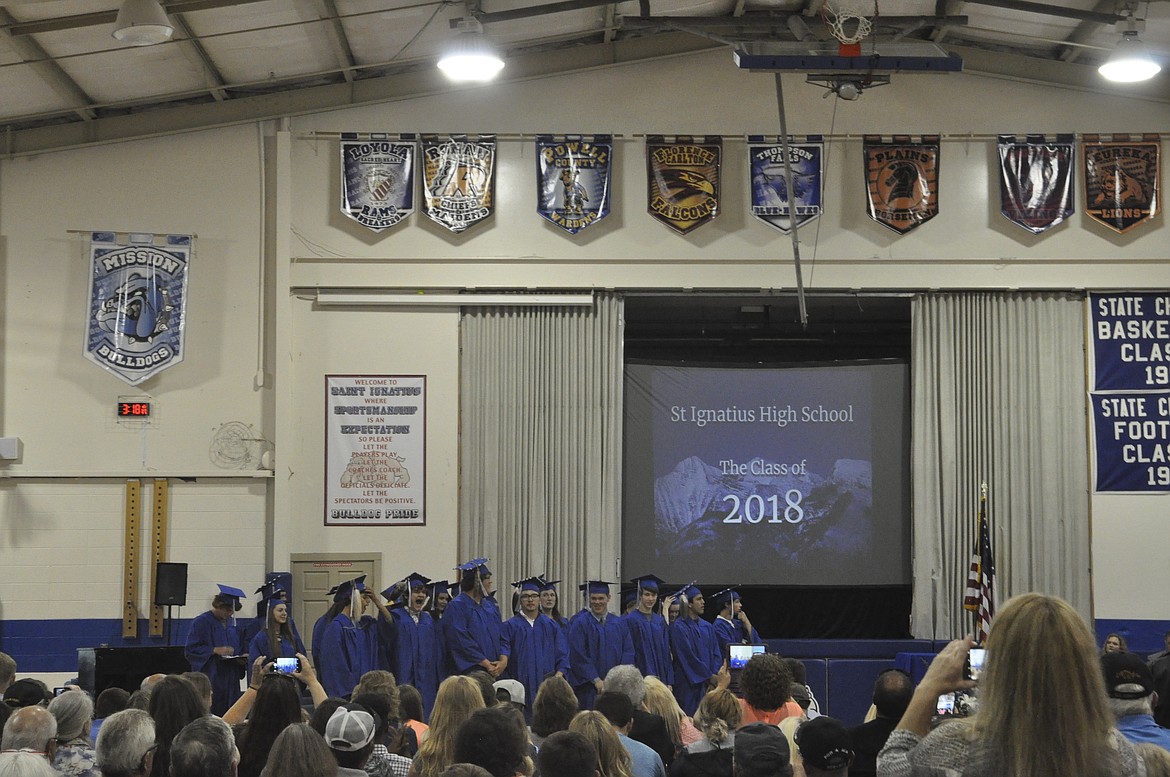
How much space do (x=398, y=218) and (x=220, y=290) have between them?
1.98 metres

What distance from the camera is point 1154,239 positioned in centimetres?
1377

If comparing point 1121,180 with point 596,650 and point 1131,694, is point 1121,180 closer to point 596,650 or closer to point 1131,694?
point 596,650

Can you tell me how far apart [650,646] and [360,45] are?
652 cm

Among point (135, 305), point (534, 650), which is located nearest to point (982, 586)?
point (534, 650)

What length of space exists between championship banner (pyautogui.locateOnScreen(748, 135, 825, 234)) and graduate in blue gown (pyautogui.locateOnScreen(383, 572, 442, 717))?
5.38 meters

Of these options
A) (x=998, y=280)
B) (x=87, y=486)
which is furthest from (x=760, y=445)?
(x=87, y=486)

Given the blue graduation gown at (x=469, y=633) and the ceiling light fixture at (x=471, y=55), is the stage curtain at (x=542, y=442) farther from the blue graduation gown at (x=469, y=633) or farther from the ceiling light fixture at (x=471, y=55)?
the ceiling light fixture at (x=471, y=55)

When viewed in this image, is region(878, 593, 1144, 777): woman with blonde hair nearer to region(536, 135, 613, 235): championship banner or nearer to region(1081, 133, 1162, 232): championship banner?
region(536, 135, 613, 235): championship banner

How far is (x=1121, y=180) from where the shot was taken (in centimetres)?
1380

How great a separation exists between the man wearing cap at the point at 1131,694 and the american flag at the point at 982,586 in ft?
26.2

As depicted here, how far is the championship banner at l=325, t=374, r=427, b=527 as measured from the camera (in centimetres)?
1337

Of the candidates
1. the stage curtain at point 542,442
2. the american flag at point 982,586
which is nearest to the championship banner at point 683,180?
the stage curtain at point 542,442

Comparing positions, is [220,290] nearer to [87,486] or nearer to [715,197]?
[87,486]

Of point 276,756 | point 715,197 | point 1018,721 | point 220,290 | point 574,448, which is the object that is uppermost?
point 715,197
